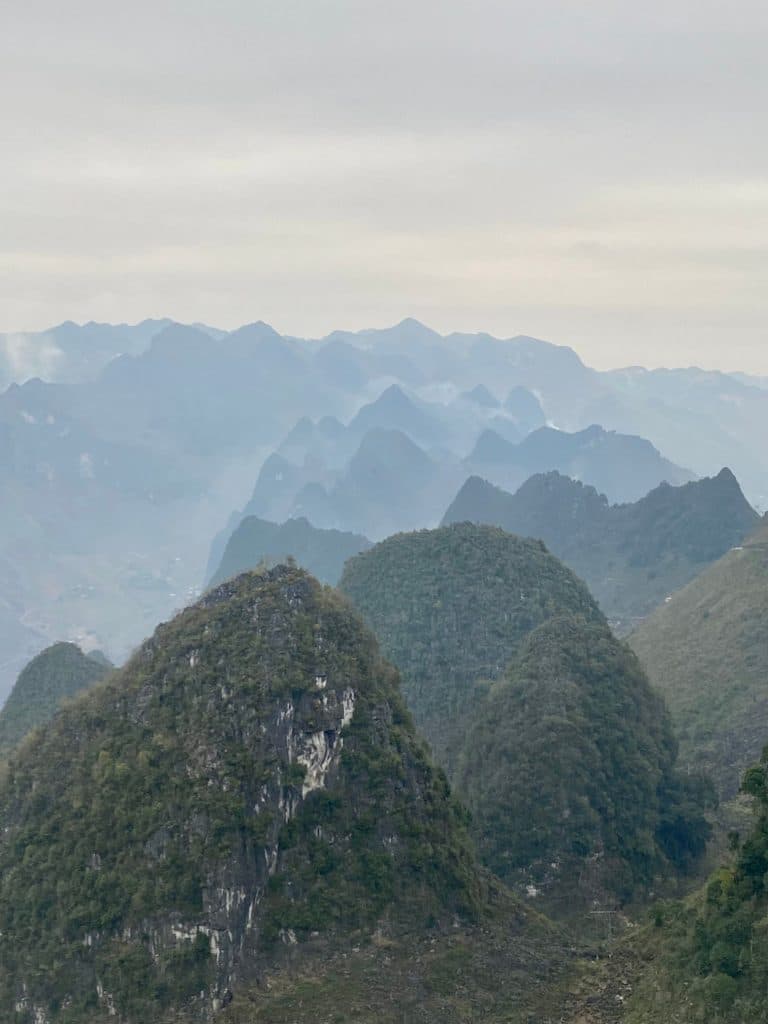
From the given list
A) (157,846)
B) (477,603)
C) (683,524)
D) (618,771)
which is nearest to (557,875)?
(618,771)

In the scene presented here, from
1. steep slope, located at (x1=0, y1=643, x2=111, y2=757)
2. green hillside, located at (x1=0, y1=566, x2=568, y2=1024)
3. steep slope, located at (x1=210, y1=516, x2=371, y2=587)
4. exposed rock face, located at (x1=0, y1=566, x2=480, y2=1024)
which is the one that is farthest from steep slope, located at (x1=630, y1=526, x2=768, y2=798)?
steep slope, located at (x1=210, y1=516, x2=371, y2=587)

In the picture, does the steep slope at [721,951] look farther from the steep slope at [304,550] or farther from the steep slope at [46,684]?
the steep slope at [304,550]

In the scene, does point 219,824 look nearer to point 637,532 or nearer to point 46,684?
point 46,684

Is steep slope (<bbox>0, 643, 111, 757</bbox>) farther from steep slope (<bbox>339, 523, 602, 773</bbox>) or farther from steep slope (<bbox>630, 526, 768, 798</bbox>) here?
steep slope (<bbox>630, 526, 768, 798</bbox>)

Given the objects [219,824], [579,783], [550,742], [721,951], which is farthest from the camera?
[550,742]

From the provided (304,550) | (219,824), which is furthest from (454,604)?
(304,550)

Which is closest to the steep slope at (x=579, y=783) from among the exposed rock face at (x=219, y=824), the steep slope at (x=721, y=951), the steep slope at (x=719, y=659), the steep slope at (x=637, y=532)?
the steep slope at (x=719, y=659)

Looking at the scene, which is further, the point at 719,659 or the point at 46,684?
the point at 46,684
